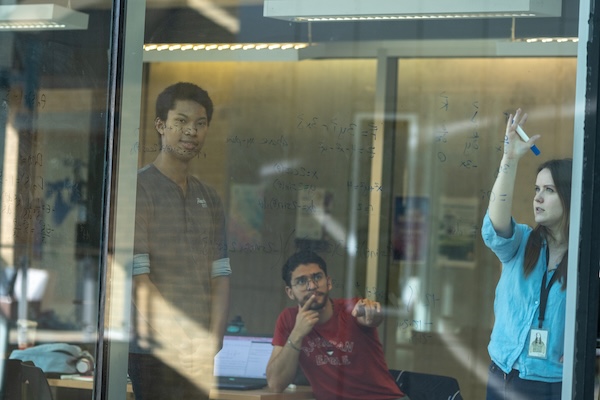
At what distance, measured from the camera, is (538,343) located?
3.00 meters

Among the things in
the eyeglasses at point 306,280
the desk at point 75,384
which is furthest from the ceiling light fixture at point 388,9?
the desk at point 75,384

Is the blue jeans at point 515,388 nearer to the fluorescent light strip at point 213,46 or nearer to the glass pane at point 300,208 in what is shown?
the glass pane at point 300,208

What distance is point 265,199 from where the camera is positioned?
134 inches

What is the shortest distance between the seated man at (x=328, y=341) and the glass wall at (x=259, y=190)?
12 mm

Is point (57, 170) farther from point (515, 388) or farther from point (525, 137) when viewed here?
point (515, 388)

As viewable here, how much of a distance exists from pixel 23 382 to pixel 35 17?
165 cm

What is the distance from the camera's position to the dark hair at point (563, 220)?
293 centimetres

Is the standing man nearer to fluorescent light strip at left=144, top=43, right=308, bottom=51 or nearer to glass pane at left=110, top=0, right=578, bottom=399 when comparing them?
glass pane at left=110, top=0, right=578, bottom=399

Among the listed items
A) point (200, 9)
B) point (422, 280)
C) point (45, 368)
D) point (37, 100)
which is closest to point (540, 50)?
point (422, 280)

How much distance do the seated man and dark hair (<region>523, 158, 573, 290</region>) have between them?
0.60 m

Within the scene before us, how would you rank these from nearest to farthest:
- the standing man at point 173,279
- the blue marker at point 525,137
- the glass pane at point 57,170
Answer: the blue marker at point 525,137 < the standing man at point 173,279 < the glass pane at point 57,170

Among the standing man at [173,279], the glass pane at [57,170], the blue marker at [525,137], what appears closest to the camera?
the blue marker at [525,137]

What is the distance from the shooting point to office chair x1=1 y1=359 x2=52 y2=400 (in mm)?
3938

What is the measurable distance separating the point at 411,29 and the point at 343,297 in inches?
43.7
